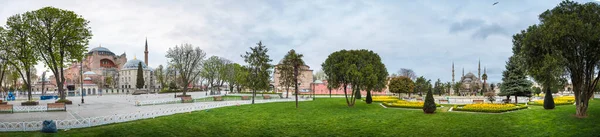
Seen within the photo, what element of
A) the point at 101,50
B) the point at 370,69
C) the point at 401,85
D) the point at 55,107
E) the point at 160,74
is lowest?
the point at 55,107

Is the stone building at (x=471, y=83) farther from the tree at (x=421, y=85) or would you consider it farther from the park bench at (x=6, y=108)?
the park bench at (x=6, y=108)

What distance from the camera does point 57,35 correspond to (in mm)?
28609

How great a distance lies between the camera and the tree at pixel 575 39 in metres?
15.0

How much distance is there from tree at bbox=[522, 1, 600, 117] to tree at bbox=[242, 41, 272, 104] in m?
19.9

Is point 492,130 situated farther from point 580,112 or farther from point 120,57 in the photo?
point 120,57

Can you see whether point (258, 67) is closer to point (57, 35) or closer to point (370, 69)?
point (370, 69)

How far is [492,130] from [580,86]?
17.9 feet

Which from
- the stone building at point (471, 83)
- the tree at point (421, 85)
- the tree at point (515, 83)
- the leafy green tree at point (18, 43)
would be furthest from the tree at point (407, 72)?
the leafy green tree at point (18, 43)

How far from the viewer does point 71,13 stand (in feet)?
96.4

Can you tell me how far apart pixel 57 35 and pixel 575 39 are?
34638 mm

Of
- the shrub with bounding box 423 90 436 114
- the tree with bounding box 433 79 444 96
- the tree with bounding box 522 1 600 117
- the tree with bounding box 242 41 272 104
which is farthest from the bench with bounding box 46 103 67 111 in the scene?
the tree with bounding box 433 79 444 96

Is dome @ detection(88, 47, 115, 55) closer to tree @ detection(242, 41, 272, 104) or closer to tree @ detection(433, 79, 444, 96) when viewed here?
tree @ detection(242, 41, 272, 104)

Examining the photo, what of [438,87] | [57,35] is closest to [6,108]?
[57,35]

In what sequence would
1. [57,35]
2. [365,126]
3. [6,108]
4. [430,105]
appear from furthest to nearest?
[57,35], [6,108], [430,105], [365,126]
